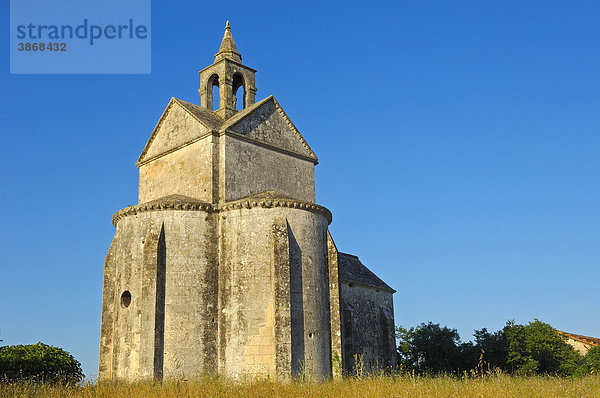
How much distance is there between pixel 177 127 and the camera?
25531 millimetres

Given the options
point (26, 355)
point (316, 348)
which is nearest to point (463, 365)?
point (316, 348)

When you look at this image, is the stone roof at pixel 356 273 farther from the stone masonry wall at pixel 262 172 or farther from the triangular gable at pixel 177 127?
the triangular gable at pixel 177 127

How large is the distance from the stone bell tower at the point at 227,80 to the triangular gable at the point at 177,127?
3.03ft

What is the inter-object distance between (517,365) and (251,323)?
19.0 m

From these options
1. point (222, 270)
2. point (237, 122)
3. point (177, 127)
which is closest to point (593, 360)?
point (222, 270)

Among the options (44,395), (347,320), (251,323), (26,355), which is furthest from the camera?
(347,320)

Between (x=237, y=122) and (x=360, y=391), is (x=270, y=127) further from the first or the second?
(x=360, y=391)

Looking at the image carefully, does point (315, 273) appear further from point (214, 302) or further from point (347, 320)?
point (347, 320)

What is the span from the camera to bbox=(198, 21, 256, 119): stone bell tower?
85.9 ft

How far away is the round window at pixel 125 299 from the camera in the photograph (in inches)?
845

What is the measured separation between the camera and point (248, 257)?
69.9 ft

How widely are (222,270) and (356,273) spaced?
37.9ft

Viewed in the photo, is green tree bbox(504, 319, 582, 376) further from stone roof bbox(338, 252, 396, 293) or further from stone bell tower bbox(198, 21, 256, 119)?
stone bell tower bbox(198, 21, 256, 119)

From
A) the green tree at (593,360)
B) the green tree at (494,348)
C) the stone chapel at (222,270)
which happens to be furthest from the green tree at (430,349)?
the stone chapel at (222,270)
